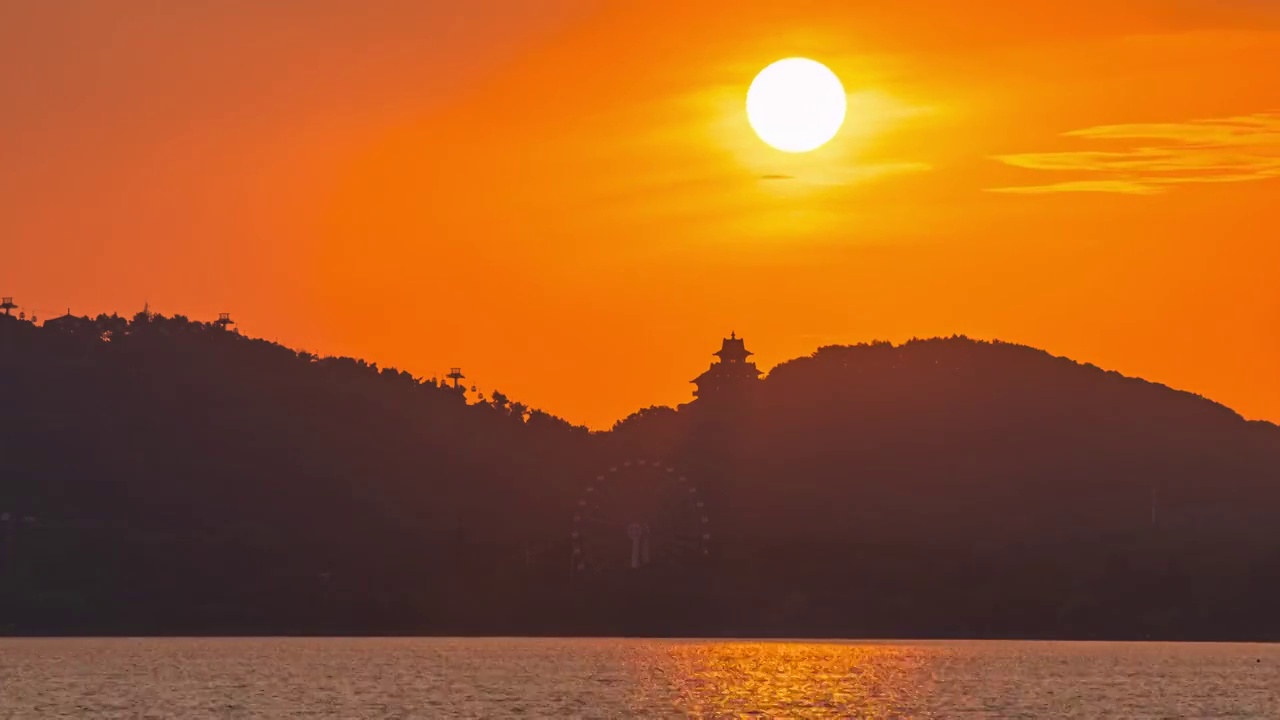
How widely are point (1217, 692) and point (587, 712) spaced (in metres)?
54.6

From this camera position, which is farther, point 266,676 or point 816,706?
point 266,676

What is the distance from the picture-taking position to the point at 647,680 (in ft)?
641

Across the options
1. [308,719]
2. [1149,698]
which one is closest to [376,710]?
[308,719]

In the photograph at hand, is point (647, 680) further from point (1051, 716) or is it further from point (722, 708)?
point (1051, 716)

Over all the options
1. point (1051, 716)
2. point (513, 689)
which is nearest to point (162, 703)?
point (513, 689)

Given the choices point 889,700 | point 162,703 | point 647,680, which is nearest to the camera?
point 162,703

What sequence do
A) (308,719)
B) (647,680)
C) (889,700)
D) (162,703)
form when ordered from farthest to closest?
(647,680) < (889,700) < (162,703) < (308,719)

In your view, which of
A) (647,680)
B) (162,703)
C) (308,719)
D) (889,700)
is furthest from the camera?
(647,680)

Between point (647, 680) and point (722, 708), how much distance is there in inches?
1352

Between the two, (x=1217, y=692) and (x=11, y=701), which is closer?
(x=11, y=701)

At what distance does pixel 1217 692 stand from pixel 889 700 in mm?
27521

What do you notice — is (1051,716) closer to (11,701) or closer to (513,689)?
(513,689)

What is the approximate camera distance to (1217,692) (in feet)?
592

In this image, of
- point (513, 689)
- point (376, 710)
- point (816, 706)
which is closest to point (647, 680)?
point (513, 689)
